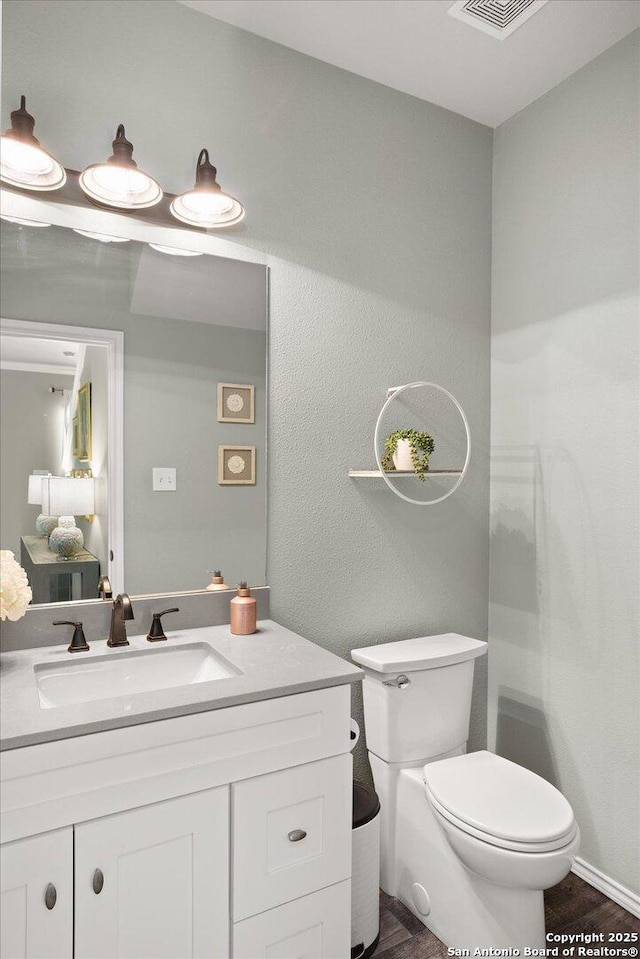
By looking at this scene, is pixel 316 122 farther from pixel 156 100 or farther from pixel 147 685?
pixel 147 685

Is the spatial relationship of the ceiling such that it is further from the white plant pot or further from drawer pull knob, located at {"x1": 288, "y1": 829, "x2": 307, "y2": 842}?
drawer pull knob, located at {"x1": 288, "y1": 829, "x2": 307, "y2": 842}

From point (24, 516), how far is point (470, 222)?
1.96 metres

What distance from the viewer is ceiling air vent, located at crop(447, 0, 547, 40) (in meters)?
1.81

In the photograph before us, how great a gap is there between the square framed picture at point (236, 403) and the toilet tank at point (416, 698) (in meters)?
0.84

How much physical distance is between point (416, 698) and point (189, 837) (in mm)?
892

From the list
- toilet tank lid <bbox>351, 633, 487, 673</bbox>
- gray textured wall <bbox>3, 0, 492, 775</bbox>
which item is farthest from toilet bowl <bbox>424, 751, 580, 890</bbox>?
gray textured wall <bbox>3, 0, 492, 775</bbox>

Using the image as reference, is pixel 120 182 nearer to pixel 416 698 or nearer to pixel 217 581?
pixel 217 581

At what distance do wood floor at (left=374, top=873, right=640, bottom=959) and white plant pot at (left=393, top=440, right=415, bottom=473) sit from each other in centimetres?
137

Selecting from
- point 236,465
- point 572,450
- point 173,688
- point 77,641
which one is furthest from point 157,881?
point 572,450

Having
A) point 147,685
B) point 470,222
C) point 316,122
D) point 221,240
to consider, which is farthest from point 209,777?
point 470,222

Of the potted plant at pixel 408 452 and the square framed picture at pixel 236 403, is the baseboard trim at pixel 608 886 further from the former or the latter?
the square framed picture at pixel 236 403

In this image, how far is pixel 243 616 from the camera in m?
1.78

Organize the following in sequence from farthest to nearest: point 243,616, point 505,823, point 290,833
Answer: point 243,616 → point 505,823 → point 290,833

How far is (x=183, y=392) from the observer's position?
1.85 meters
